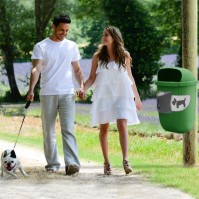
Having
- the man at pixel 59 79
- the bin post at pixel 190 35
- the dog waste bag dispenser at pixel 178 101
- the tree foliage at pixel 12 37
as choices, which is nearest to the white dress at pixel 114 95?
the man at pixel 59 79

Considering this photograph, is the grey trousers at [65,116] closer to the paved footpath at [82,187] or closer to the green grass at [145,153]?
the paved footpath at [82,187]

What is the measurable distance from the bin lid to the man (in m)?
1.35

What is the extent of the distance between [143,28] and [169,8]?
3110mm

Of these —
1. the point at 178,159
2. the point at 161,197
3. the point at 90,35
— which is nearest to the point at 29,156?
the point at 178,159

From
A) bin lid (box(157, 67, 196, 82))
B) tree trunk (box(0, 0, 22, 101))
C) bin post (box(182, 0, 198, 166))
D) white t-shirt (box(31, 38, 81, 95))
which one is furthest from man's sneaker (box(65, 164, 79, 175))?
tree trunk (box(0, 0, 22, 101))

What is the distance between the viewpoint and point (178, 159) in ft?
43.1

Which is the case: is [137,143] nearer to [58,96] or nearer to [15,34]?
[58,96]

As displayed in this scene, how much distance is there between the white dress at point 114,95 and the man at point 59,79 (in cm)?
28

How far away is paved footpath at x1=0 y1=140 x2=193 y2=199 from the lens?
860cm

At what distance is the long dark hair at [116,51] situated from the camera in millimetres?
→ 9867

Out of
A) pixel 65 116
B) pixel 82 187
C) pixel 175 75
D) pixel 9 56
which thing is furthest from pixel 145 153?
pixel 9 56

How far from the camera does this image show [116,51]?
9.91 m

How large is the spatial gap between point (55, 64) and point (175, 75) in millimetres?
1846

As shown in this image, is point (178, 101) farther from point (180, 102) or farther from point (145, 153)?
point (145, 153)
